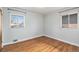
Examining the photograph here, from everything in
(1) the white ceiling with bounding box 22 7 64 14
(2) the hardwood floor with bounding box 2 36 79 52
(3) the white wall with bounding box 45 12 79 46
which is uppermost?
(1) the white ceiling with bounding box 22 7 64 14

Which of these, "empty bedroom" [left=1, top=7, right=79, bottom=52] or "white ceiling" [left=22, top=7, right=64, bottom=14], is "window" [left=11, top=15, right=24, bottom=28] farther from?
"white ceiling" [left=22, top=7, right=64, bottom=14]

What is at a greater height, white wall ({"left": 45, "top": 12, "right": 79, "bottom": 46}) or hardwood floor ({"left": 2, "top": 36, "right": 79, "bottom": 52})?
white wall ({"left": 45, "top": 12, "right": 79, "bottom": 46})

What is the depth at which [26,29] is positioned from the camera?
4.04ft

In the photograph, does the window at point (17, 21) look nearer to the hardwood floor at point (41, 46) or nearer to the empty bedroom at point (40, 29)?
the empty bedroom at point (40, 29)

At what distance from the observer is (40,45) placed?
124 centimetres

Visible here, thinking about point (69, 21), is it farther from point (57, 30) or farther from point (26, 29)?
point (26, 29)

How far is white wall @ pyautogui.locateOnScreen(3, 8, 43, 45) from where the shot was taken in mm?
1137

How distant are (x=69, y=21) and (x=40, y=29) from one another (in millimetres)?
556

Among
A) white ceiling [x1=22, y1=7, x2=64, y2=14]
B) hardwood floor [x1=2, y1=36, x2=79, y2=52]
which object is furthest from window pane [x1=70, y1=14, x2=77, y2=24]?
hardwood floor [x1=2, y1=36, x2=79, y2=52]

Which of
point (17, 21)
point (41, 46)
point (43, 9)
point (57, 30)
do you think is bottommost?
point (41, 46)

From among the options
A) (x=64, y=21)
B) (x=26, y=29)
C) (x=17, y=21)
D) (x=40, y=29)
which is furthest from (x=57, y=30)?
(x=17, y=21)

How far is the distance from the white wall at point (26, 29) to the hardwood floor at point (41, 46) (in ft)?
0.30
